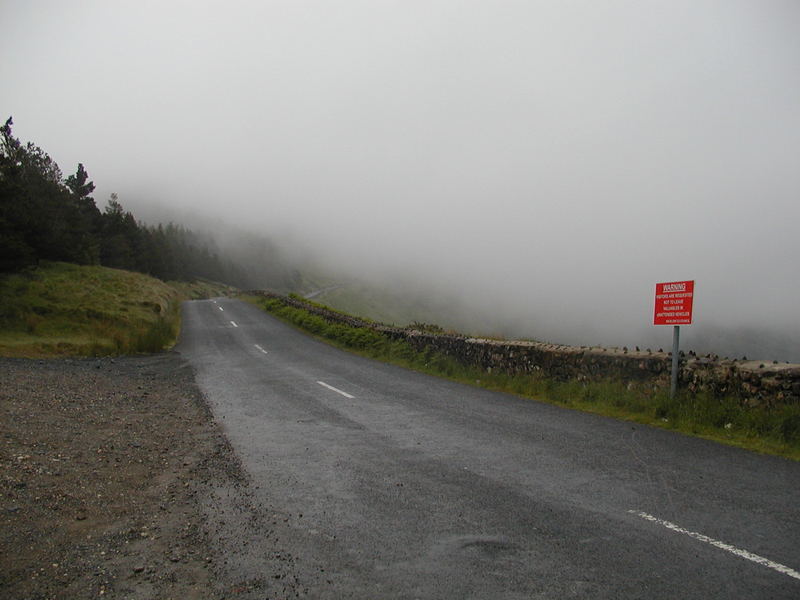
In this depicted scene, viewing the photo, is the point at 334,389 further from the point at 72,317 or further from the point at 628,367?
the point at 72,317

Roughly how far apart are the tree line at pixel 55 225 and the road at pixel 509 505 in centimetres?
2323

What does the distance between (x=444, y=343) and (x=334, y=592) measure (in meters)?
13.7

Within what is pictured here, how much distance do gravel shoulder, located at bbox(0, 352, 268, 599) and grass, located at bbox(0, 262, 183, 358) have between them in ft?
30.6

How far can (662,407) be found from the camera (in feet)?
30.8

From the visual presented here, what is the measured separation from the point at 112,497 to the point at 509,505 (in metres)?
4.27

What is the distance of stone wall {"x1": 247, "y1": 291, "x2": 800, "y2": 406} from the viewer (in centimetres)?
833

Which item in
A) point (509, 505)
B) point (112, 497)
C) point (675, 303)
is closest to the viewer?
point (509, 505)

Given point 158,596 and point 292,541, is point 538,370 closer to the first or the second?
point 292,541

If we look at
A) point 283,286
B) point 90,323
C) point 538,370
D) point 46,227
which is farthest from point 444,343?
point 283,286

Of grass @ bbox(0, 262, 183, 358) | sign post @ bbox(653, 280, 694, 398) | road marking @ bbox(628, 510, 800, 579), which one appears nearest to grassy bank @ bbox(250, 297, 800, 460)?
A: sign post @ bbox(653, 280, 694, 398)

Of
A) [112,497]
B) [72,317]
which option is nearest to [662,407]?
[112,497]

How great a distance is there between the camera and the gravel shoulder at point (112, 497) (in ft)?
12.6

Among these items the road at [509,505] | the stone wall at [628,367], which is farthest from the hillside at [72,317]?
the stone wall at [628,367]

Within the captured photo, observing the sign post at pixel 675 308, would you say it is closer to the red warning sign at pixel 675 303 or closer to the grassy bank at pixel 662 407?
the red warning sign at pixel 675 303
